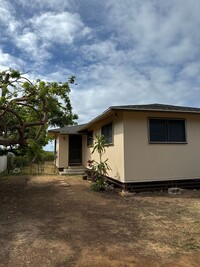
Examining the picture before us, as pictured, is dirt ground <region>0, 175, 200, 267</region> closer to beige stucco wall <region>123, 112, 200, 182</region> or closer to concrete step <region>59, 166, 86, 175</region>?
beige stucco wall <region>123, 112, 200, 182</region>

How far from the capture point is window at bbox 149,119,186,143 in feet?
27.4

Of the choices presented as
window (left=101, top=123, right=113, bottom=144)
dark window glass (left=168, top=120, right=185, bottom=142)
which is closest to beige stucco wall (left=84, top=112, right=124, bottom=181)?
window (left=101, top=123, right=113, bottom=144)

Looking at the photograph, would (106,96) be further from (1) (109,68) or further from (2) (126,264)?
(2) (126,264)

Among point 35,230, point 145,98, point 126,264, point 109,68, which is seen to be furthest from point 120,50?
point 126,264

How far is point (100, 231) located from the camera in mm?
4281

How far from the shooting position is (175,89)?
43.1ft

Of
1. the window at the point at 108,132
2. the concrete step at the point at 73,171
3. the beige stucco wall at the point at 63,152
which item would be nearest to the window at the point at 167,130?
the window at the point at 108,132

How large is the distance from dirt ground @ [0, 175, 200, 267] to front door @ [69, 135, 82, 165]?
28.7 feet

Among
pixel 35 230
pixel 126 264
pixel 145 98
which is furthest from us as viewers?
pixel 145 98

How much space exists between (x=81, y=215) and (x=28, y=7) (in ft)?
21.7

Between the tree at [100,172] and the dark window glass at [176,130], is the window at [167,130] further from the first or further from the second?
the tree at [100,172]

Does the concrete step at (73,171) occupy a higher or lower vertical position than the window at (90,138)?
lower

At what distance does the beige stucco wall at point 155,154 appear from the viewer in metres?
7.98

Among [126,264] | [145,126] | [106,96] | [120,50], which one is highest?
[120,50]
